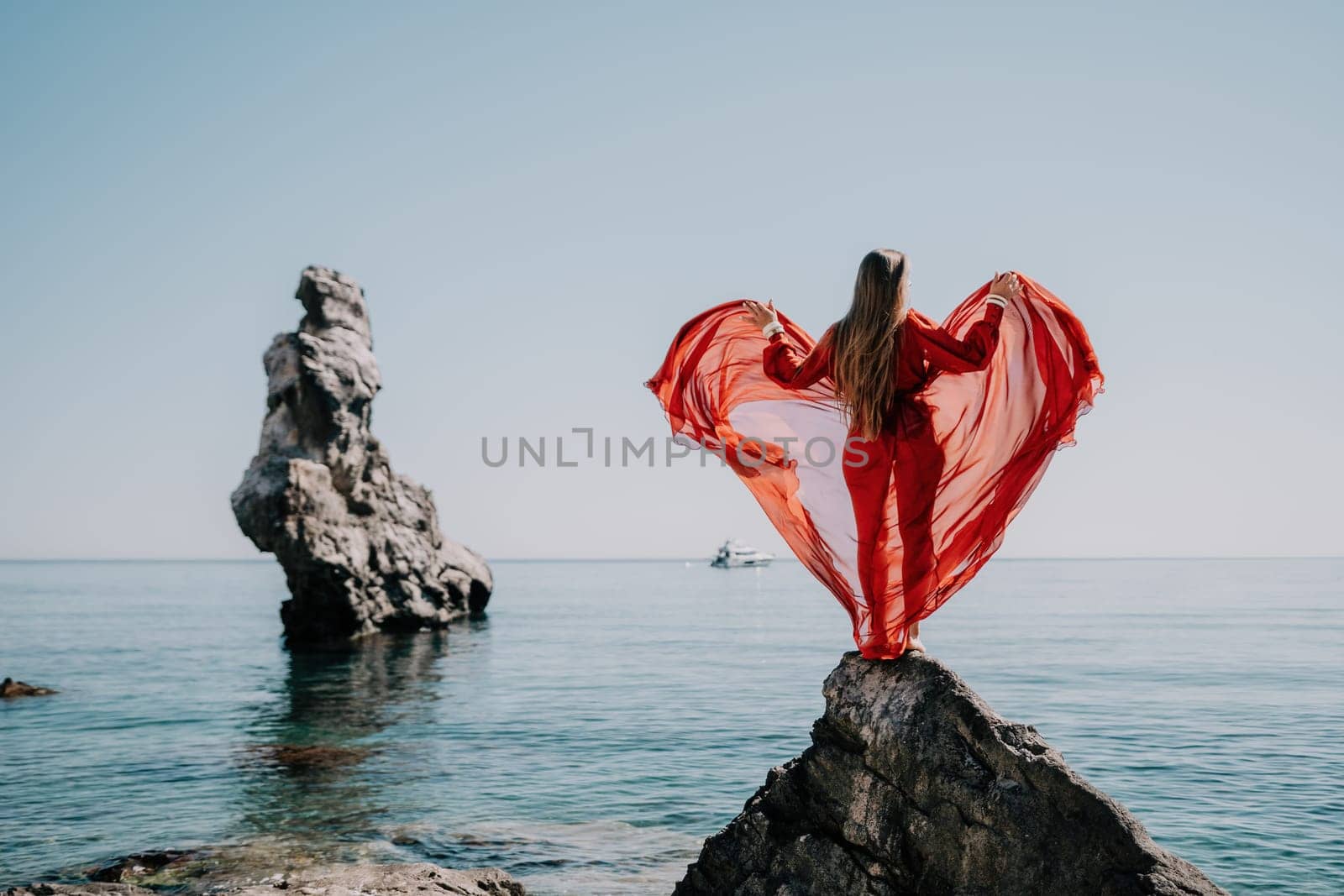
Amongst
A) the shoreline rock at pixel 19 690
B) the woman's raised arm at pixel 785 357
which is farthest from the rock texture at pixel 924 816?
the shoreline rock at pixel 19 690

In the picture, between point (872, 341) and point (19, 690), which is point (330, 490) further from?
point (872, 341)

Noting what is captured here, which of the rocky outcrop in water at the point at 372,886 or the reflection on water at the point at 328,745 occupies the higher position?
the rocky outcrop in water at the point at 372,886

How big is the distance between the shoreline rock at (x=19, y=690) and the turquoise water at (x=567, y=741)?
2.01 ft

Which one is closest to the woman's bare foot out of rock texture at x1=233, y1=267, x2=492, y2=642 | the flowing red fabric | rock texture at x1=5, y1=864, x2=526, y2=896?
the flowing red fabric

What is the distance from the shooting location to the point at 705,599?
78.9m

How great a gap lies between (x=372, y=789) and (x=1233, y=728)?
15099 millimetres

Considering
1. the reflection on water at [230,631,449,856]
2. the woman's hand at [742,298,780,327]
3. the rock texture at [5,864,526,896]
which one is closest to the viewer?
the woman's hand at [742,298,780,327]

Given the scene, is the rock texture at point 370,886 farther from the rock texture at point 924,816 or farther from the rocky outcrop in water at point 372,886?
the rock texture at point 924,816

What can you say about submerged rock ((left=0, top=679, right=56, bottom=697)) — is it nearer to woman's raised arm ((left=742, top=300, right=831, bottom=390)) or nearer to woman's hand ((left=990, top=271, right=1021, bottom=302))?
woman's raised arm ((left=742, top=300, right=831, bottom=390))

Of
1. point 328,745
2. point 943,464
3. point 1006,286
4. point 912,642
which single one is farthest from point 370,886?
point 328,745

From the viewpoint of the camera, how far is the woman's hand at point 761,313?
665cm

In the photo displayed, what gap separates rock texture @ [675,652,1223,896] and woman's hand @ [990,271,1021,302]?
7.39 ft

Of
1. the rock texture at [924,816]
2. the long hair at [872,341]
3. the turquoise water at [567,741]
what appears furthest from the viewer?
the turquoise water at [567,741]

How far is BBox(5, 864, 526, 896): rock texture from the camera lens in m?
7.83
